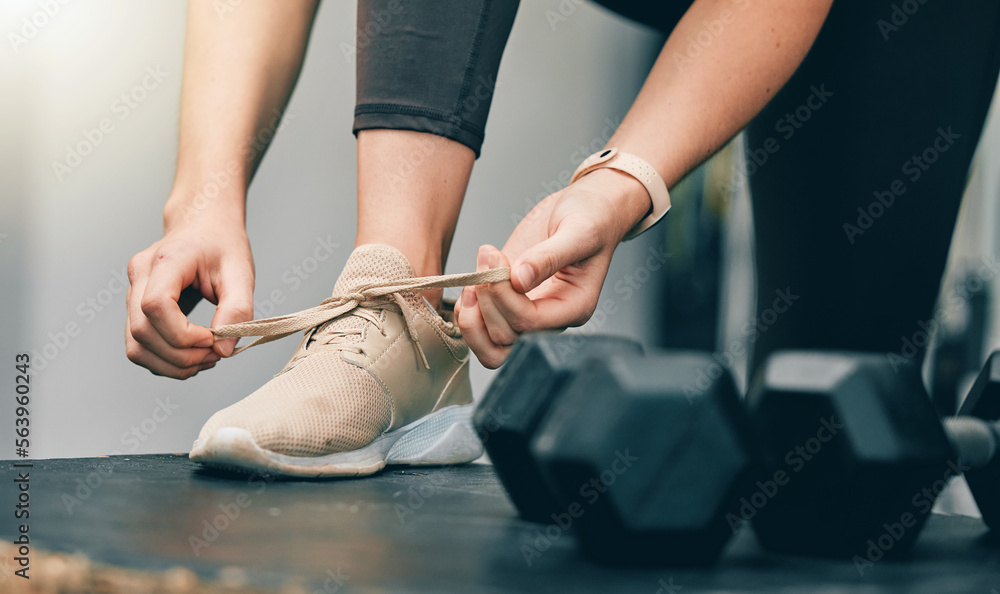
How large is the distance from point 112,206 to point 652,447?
1.41 m

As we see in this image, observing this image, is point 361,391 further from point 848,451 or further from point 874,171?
point 874,171

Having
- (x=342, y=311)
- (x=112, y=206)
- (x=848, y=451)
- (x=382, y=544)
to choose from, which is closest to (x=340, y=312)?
(x=342, y=311)

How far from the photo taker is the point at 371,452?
696 mm

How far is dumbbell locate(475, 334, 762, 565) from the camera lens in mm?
307

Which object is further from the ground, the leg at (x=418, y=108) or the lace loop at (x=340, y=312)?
the leg at (x=418, y=108)

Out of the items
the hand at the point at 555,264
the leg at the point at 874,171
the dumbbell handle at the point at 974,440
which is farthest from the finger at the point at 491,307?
the leg at the point at 874,171

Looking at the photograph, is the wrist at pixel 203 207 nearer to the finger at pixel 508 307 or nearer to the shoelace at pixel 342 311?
the shoelace at pixel 342 311

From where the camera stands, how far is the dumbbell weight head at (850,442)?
1.04 ft

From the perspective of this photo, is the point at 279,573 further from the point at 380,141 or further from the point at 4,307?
the point at 4,307

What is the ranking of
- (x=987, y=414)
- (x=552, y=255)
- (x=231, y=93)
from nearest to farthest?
(x=987, y=414), (x=552, y=255), (x=231, y=93)

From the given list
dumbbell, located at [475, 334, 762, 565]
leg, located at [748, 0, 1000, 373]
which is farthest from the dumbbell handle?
leg, located at [748, 0, 1000, 373]

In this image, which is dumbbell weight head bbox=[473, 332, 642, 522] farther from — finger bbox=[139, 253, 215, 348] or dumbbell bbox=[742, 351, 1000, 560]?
finger bbox=[139, 253, 215, 348]

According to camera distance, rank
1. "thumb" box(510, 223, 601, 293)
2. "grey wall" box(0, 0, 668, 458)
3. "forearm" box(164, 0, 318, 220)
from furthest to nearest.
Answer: "grey wall" box(0, 0, 668, 458) → "forearm" box(164, 0, 318, 220) → "thumb" box(510, 223, 601, 293)

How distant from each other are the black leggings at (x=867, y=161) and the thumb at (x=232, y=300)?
0.20m
